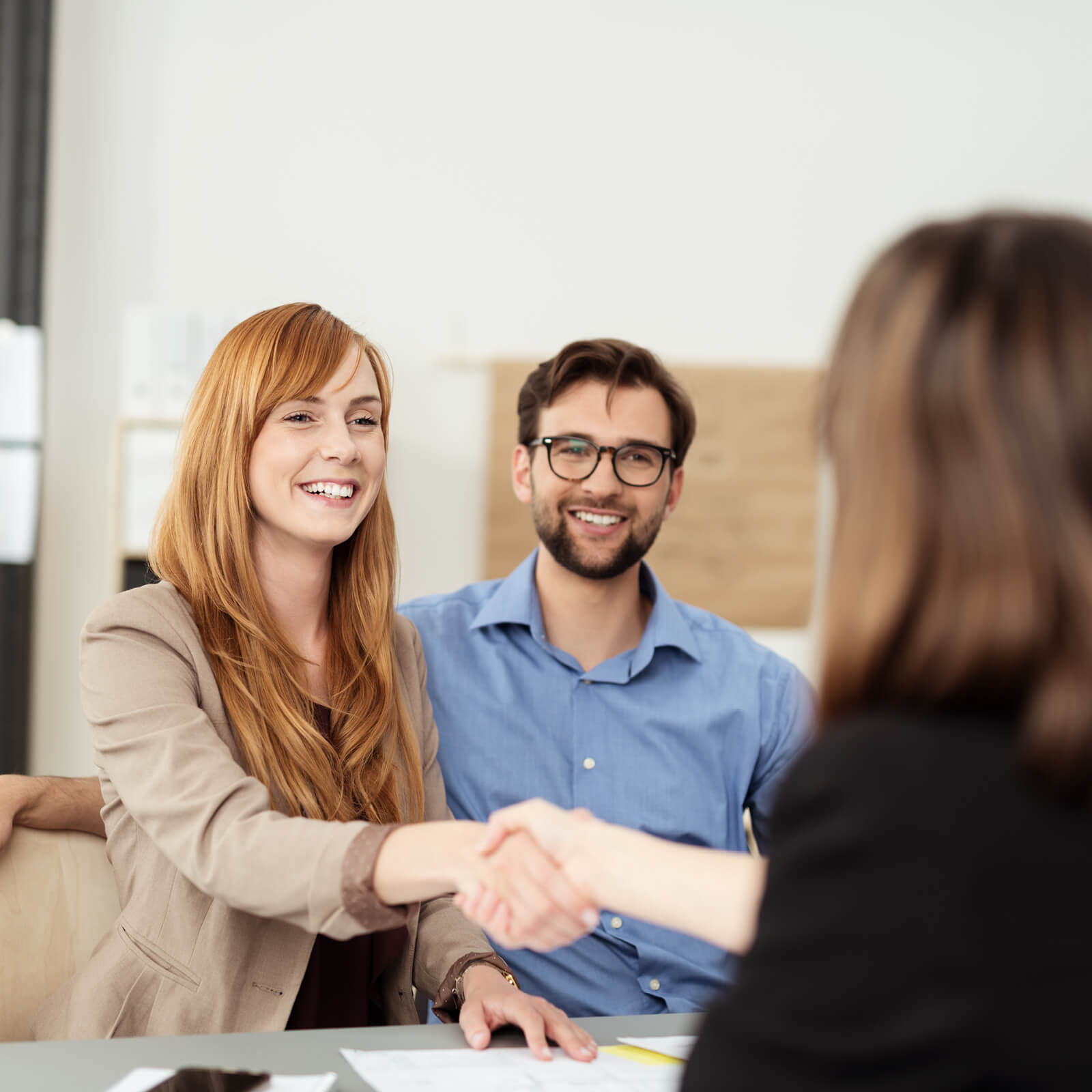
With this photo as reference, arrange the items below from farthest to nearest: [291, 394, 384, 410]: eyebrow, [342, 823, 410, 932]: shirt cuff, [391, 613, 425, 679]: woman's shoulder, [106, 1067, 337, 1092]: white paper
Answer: [391, 613, 425, 679]: woman's shoulder
[291, 394, 384, 410]: eyebrow
[342, 823, 410, 932]: shirt cuff
[106, 1067, 337, 1092]: white paper

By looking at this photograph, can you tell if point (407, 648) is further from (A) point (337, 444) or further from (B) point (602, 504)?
(B) point (602, 504)

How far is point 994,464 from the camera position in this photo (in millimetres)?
721

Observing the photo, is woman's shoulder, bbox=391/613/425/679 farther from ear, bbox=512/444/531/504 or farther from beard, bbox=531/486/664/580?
ear, bbox=512/444/531/504

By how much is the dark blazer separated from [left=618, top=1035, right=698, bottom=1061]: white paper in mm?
625

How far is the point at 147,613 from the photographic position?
5.21 ft

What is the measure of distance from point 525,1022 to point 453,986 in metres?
0.23

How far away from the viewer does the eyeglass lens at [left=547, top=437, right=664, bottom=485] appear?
89.9 inches

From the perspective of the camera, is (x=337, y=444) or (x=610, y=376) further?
(x=610, y=376)

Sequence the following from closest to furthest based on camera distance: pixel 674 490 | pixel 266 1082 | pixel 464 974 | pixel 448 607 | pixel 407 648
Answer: pixel 266 1082 < pixel 464 974 < pixel 407 648 < pixel 448 607 < pixel 674 490

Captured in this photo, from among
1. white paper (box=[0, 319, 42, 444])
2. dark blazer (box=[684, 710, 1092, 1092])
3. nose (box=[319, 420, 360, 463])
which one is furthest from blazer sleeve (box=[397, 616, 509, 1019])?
white paper (box=[0, 319, 42, 444])

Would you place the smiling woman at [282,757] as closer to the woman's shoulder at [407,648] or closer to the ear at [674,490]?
the woman's shoulder at [407,648]

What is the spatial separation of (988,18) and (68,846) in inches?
173

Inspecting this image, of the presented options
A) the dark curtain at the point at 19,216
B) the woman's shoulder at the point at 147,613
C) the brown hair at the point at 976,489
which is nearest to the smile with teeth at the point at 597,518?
the woman's shoulder at the point at 147,613

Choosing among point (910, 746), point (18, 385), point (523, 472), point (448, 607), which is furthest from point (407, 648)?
point (18, 385)
